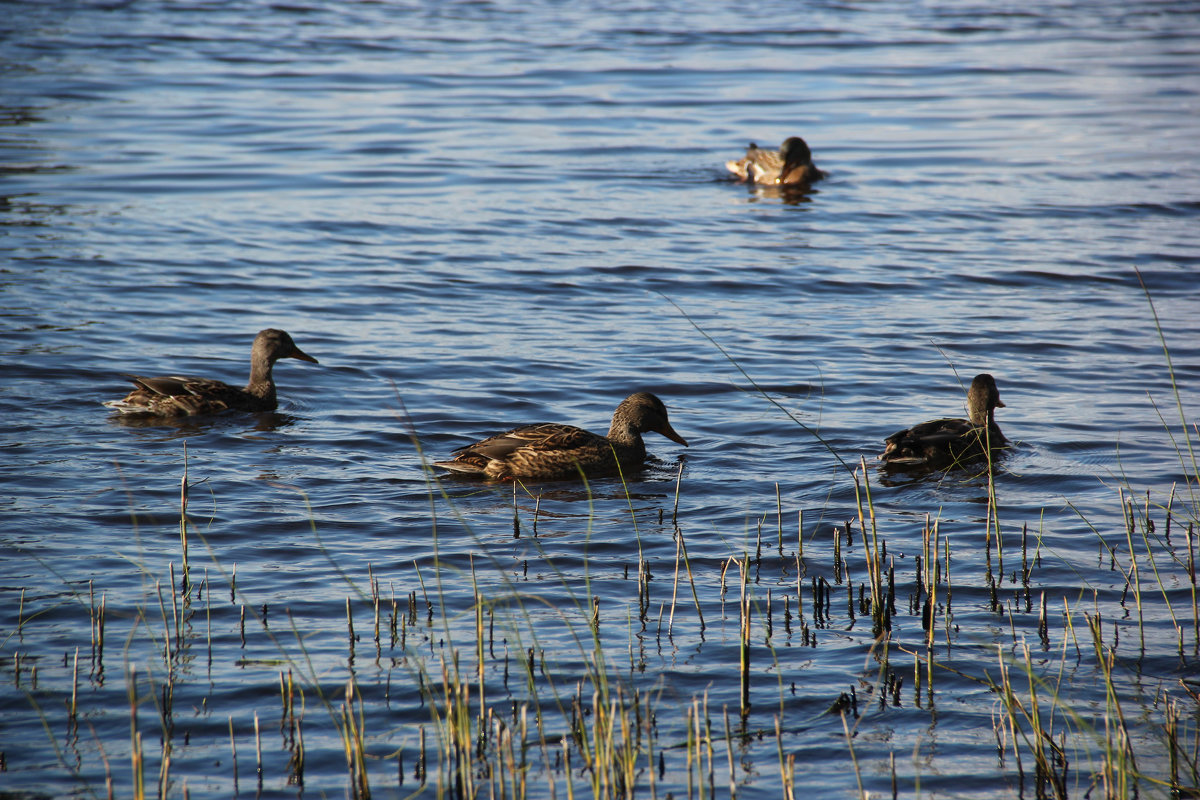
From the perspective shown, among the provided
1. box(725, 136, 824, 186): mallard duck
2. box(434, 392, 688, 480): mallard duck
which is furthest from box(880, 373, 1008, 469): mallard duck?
box(725, 136, 824, 186): mallard duck

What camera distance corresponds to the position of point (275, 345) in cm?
1013

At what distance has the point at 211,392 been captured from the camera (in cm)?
953

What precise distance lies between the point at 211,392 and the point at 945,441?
511 cm

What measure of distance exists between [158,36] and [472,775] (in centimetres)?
2818

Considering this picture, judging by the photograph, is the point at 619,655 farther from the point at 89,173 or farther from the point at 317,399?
the point at 89,173

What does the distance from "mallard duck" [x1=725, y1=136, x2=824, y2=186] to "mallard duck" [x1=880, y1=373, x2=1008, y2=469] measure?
976cm

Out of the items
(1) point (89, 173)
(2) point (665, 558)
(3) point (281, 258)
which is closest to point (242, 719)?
(2) point (665, 558)

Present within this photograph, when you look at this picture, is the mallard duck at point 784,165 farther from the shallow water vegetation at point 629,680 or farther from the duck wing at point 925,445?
the shallow water vegetation at point 629,680

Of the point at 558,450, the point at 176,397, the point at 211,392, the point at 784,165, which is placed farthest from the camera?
the point at 784,165

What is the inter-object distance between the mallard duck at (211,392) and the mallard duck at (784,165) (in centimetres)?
966

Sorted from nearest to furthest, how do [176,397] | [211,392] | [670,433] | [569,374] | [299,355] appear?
[670,433] < [176,397] < [211,392] < [299,355] < [569,374]

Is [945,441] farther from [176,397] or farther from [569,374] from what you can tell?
[176,397]

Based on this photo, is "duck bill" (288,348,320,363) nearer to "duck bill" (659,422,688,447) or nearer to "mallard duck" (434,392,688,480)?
"mallard duck" (434,392,688,480)

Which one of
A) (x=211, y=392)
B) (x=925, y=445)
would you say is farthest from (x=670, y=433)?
(x=211, y=392)
